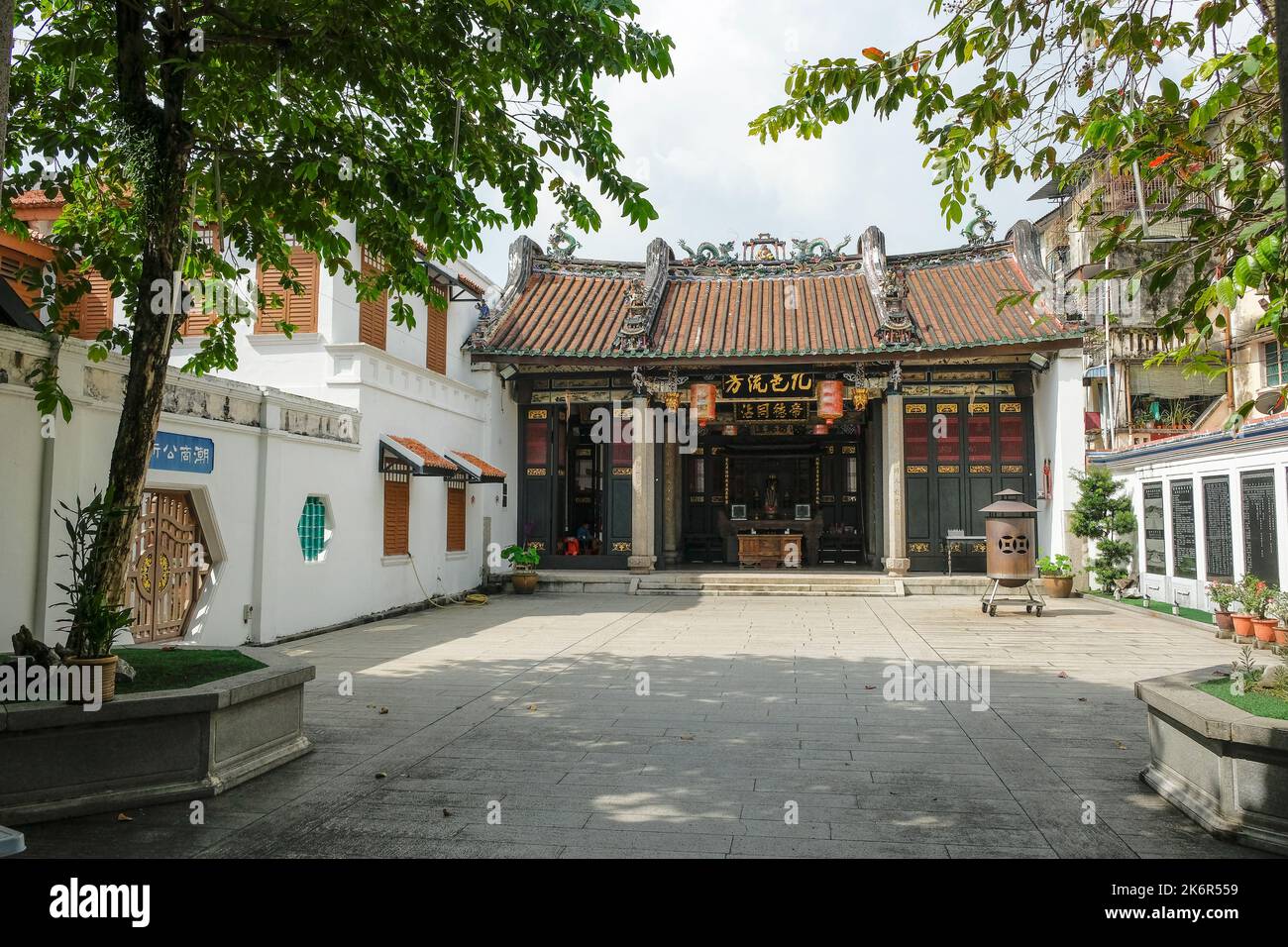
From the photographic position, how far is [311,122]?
5598 millimetres

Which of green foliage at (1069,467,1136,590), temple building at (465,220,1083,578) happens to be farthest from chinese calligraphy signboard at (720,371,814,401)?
green foliage at (1069,467,1136,590)

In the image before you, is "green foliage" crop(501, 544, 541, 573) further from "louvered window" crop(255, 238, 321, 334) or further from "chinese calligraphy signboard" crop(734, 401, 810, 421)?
"louvered window" crop(255, 238, 321, 334)

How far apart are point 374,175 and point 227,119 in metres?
1.23

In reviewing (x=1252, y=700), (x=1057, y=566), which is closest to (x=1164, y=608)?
(x=1057, y=566)

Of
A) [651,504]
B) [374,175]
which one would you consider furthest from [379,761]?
[651,504]

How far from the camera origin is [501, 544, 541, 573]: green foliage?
55.0ft

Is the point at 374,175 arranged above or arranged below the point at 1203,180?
above

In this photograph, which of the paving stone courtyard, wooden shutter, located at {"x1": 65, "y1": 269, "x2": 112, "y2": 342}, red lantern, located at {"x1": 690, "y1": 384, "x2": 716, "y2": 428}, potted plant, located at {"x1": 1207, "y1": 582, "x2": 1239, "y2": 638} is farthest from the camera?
red lantern, located at {"x1": 690, "y1": 384, "x2": 716, "y2": 428}

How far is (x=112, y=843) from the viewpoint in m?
3.88

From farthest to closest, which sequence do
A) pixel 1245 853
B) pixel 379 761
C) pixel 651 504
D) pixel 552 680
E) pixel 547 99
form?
pixel 651 504
pixel 552 680
pixel 547 99
pixel 379 761
pixel 1245 853

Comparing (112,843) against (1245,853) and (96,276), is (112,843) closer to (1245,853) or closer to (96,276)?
(1245,853)

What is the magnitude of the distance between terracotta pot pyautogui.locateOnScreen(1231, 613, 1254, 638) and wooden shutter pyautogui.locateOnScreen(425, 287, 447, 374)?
1233 cm

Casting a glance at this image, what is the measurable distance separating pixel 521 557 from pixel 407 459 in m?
4.75
